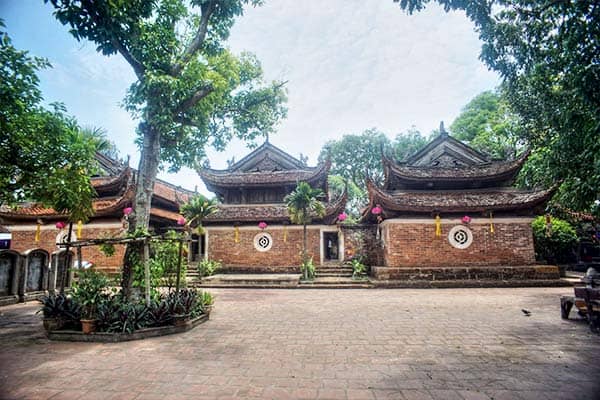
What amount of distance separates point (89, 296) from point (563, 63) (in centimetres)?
925

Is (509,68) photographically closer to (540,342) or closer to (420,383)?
(540,342)

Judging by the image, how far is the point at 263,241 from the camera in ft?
53.5

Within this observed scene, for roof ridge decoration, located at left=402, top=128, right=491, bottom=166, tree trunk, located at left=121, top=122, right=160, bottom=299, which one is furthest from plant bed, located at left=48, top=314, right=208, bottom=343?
roof ridge decoration, located at left=402, top=128, right=491, bottom=166

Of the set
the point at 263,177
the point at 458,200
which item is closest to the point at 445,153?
the point at 458,200

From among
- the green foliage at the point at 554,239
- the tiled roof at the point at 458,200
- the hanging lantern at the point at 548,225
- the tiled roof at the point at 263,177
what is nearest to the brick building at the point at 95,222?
the tiled roof at the point at 263,177

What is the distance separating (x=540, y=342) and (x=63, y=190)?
9291mm

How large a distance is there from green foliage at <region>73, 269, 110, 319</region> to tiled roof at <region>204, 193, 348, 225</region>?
1046 centimetres

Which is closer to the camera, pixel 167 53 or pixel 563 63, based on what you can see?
pixel 563 63

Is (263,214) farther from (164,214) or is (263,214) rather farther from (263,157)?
(164,214)

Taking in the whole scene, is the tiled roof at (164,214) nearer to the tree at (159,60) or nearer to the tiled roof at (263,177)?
the tiled roof at (263,177)

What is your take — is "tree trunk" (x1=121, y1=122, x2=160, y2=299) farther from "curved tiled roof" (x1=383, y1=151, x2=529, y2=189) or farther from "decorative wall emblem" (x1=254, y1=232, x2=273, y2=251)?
"curved tiled roof" (x1=383, y1=151, x2=529, y2=189)

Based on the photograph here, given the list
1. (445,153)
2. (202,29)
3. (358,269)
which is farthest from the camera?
(445,153)

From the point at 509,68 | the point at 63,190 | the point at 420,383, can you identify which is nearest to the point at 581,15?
the point at 509,68

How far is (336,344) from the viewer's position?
188 inches
